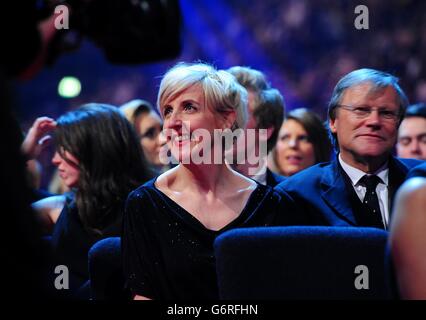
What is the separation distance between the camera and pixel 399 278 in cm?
136

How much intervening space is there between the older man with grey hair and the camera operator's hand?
3.87 feet

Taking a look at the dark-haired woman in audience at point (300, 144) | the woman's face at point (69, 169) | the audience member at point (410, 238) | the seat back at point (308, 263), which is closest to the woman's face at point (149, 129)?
the dark-haired woman in audience at point (300, 144)

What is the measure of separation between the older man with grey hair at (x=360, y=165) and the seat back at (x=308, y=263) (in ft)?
2.12

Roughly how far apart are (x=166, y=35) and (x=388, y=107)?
1191 mm

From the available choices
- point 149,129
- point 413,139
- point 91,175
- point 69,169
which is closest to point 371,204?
point 91,175

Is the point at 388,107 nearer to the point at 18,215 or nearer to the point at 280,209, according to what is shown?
the point at 280,209

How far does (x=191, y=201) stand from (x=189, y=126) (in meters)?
0.25

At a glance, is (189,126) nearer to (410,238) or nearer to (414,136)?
(410,238)

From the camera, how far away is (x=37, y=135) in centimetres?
322

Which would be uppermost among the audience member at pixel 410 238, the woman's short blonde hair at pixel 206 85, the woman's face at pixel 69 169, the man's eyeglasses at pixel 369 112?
the woman's short blonde hair at pixel 206 85

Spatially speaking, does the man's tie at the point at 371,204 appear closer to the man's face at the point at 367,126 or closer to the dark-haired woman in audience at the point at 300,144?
the man's face at the point at 367,126

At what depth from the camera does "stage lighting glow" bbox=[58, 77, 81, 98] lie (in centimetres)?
741

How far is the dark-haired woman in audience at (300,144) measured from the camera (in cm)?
380
